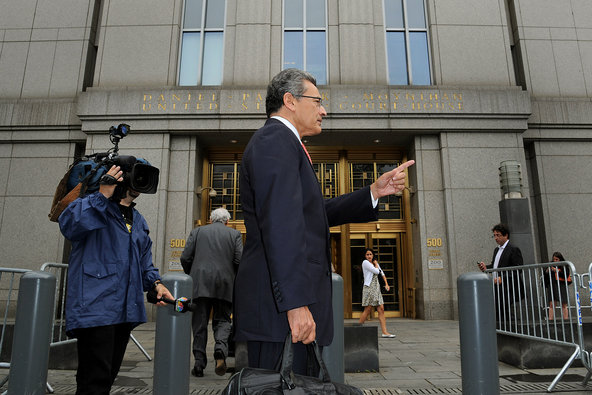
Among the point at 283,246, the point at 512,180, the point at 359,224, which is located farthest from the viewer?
the point at 359,224

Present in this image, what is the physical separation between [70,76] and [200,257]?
995 centimetres

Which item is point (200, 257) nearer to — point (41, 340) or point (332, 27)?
point (41, 340)

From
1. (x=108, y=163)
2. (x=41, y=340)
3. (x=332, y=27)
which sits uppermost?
(x=332, y=27)

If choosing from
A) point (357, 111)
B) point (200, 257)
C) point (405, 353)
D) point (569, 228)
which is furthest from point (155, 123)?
point (569, 228)

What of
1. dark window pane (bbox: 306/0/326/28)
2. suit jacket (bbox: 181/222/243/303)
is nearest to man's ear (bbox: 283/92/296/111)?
suit jacket (bbox: 181/222/243/303)

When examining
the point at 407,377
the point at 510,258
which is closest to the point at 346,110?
the point at 510,258

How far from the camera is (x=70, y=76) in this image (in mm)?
12258

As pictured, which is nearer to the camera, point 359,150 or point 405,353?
point 405,353

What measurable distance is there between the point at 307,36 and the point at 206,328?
9918 millimetres

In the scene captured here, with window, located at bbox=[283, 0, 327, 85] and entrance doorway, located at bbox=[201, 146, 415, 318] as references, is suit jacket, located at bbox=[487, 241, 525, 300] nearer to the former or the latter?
entrance doorway, located at bbox=[201, 146, 415, 318]

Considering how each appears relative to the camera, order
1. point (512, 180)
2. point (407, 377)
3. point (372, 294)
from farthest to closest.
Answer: point (512, 180) → point (372, 294) → point (407, 377)

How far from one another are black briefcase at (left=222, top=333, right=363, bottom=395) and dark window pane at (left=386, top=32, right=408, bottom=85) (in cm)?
1173

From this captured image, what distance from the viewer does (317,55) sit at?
12320 millimetres

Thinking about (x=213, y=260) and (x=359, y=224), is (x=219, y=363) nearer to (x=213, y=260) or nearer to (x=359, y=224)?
(x=213, y=260)
